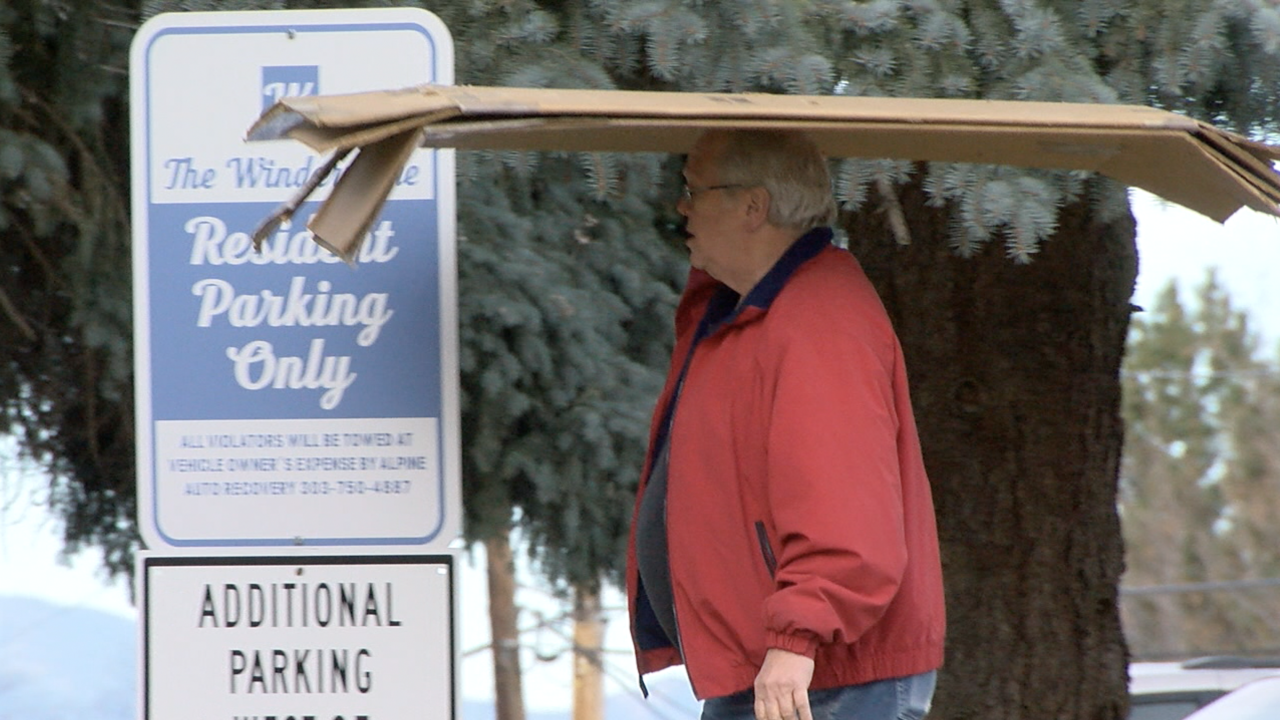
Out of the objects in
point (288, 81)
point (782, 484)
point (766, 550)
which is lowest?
point (766, 550)

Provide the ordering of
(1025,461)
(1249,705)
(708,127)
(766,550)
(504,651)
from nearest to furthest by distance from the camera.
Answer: (708,127)
(766,550)
(1025,461)
(1249,705)
(504,651)

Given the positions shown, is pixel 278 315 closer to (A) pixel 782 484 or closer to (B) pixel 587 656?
(A) pixel 782 484

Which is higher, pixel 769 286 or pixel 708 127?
pixel 708 127

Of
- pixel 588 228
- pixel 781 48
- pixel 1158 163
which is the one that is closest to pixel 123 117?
pixel 588 228

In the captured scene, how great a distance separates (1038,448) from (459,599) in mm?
2287

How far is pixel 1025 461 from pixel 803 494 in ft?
7.27

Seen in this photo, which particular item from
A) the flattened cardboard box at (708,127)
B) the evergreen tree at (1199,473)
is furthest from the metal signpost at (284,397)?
the evergreen tree at (1199,473)

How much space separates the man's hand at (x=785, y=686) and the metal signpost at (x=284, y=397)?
55cm

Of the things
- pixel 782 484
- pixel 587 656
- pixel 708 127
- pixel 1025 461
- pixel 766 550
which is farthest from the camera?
pixel 587 656

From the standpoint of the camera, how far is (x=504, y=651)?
8.64m

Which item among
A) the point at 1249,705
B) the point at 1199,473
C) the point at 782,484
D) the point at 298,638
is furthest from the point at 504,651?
the point at 1199,473

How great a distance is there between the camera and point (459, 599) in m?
2.47

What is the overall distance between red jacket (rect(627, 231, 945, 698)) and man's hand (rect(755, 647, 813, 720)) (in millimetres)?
21

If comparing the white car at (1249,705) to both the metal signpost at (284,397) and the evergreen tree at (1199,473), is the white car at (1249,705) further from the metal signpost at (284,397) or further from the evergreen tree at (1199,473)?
the evergreen tree at (1199,473)
